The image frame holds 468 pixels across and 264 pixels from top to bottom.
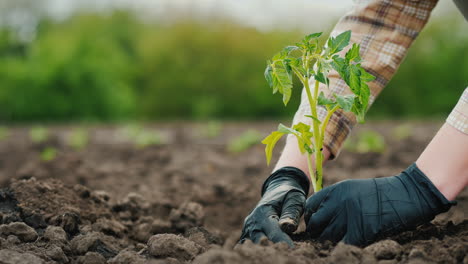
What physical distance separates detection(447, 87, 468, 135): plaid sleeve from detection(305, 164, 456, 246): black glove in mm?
234

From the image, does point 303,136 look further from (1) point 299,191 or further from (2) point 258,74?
(2) point 258,74

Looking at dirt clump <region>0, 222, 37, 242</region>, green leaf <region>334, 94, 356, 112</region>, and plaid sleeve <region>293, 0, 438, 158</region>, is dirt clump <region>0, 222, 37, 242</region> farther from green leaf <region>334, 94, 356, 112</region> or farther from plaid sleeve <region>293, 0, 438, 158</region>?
green leaf <region>334, 94, 356, 112</region>

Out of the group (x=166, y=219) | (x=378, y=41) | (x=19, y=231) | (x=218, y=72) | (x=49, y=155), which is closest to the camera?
(x=19, y=231)

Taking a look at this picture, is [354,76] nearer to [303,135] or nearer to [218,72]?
[303,135]

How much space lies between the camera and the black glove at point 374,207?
203 centimetres

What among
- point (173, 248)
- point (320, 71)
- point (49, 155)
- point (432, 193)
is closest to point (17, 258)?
point (173, 248)

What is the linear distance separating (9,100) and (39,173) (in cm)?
1740

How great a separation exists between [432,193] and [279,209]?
2.06ft

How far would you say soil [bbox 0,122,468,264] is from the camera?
185 cm

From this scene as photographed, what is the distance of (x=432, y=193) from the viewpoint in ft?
6.62

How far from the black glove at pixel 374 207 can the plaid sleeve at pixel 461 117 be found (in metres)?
0.23

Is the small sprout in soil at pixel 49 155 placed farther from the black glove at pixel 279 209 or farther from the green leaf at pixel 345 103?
the green leaf at pixel 345 103

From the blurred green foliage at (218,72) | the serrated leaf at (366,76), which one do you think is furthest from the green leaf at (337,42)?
the blurred green foliage at (218,72)

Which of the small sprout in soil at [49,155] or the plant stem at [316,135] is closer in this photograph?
the plant stem at [316,135]
